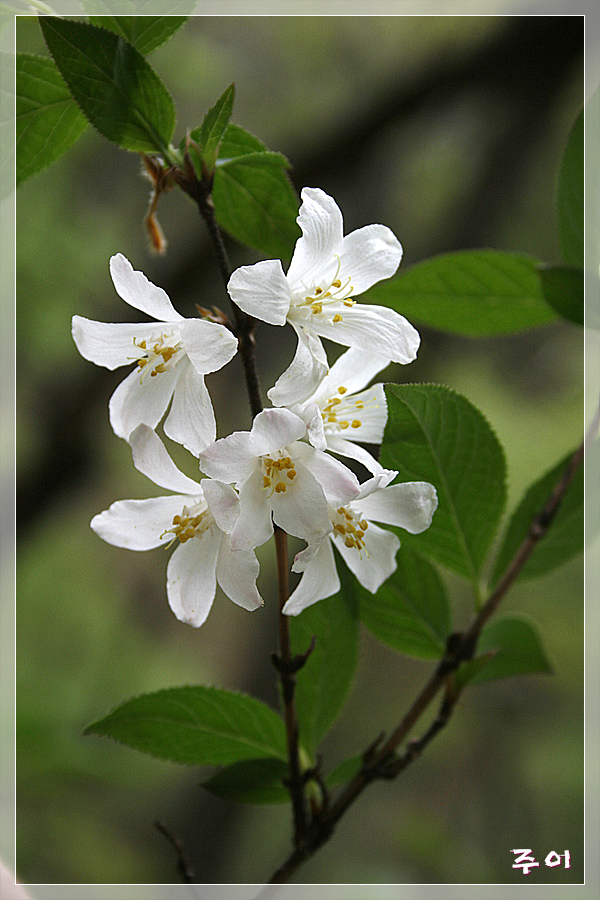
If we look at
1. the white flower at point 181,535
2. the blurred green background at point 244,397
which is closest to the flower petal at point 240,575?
the white flower at point 181,535

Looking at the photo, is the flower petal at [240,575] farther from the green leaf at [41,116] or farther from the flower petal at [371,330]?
the green leaf at [41,116]

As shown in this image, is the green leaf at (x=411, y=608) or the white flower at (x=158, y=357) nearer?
the white flower at (x=158, y=357)

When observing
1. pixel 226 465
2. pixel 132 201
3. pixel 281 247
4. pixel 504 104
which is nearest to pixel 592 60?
pixel 504 104

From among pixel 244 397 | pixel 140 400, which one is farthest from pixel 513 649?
pixel 244 397

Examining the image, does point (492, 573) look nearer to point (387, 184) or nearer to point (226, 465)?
point (226, 465)

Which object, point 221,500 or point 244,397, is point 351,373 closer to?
point 221,500

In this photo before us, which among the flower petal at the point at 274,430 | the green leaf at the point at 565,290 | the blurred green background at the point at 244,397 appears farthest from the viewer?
the blurred green background at the point at 244,397
